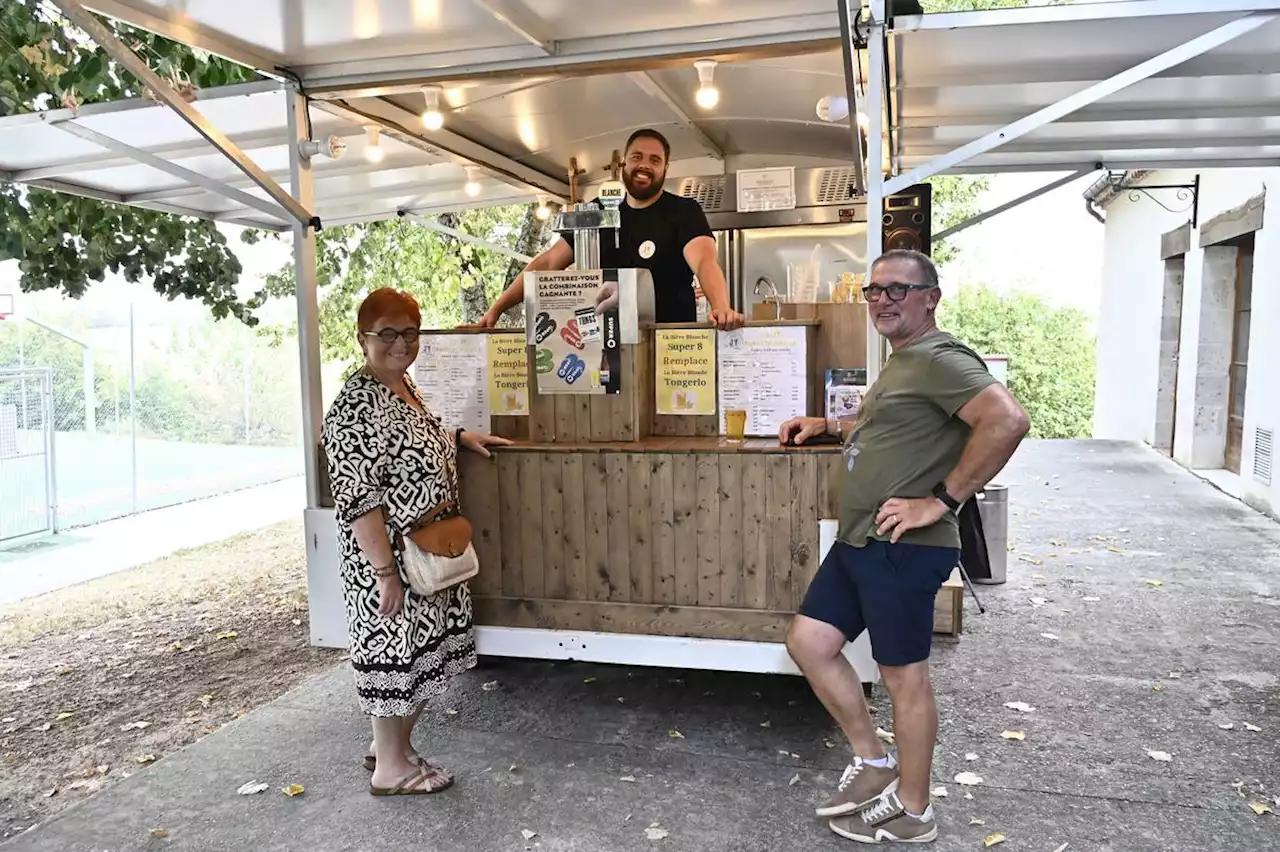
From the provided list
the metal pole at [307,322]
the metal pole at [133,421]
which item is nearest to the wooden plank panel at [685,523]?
the metal pole at [307,322]

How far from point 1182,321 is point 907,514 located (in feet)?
36.3

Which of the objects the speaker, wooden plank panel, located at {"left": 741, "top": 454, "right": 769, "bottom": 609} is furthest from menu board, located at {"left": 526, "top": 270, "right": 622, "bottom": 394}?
the speaker

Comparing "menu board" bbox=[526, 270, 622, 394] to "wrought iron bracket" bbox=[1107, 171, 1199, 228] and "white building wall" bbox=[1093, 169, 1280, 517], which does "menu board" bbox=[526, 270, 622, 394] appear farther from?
"wrought iron bracket" bbox=[1107, 171, 1199, 228]

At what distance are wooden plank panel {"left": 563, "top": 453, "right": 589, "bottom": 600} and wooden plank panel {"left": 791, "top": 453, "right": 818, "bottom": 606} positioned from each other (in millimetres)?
837

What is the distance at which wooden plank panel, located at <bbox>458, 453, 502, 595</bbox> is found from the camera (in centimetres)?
402

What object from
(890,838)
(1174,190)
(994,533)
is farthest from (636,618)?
(1174,190)

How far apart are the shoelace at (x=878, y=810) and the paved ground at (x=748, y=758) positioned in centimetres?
13

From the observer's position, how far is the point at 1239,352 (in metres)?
10.8

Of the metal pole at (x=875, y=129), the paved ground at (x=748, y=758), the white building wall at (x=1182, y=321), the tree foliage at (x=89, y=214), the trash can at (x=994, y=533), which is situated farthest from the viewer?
the white building wall at (x=1182, y=321)

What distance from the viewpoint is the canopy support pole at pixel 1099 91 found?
3695 mm

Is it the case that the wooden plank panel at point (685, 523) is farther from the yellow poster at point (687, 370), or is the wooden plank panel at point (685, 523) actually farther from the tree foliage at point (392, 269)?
the tree foliage at point (392, 269)

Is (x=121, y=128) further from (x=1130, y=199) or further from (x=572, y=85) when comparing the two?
(x=1130, y=199)

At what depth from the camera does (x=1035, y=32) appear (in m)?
4.25

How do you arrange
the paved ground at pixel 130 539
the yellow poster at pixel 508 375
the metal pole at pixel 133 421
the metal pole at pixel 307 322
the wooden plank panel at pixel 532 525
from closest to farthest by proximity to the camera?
the wooden plank panel at pixel 532 525
the yellow poster at pixel 508 375
the metal pole at pixel 307 322
the paved ground at pixel 130 539
the metal pole at pixel 133 421
